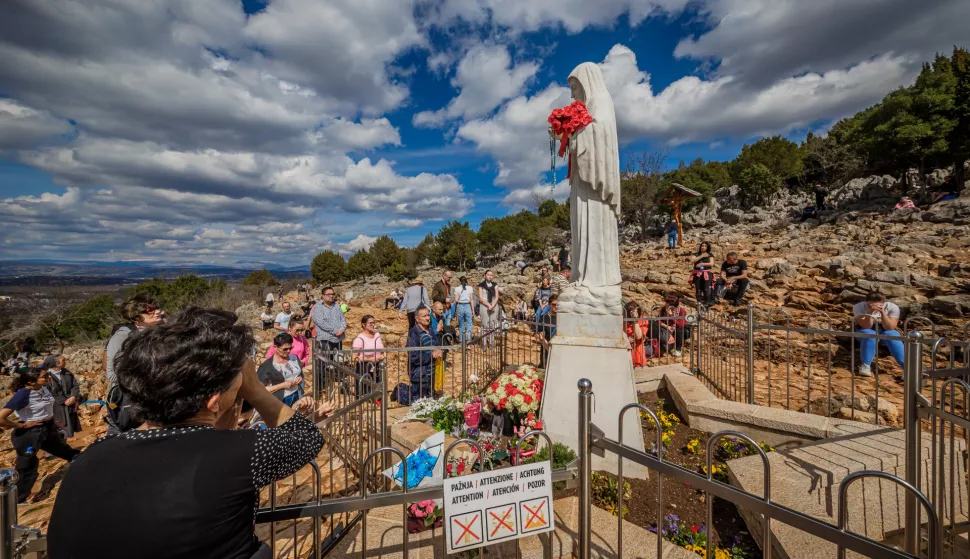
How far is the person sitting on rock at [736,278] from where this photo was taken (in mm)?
10445

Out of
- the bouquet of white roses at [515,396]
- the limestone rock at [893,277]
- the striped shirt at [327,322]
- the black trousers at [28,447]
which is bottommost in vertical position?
the black trousers at [28,447]

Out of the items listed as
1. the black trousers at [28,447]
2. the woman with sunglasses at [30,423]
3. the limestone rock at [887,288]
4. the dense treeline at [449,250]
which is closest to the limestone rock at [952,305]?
the limestone rock at [887,288]

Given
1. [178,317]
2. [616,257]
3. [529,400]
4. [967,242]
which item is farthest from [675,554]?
[967,242]

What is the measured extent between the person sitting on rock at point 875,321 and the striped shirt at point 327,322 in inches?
315

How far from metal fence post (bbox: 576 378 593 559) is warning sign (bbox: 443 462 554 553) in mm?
247

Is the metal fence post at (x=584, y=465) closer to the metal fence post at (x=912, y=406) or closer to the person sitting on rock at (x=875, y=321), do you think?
the metal fence post at (x=912, y=406)

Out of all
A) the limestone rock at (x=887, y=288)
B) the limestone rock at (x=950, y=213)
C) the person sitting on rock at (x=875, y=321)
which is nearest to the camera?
the person sitting on rock at (x=875, y=321)

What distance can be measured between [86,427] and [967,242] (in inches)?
840

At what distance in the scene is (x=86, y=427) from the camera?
729 centimetres

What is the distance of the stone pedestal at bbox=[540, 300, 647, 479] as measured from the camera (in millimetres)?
3691

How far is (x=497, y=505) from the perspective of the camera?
180 cm

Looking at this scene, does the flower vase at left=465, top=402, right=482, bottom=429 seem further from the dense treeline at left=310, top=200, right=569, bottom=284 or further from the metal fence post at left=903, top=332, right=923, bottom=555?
the dense treeline at left=310, top=200, right=569, bottom=284

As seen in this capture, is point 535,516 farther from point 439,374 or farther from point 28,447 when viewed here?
point 28,447

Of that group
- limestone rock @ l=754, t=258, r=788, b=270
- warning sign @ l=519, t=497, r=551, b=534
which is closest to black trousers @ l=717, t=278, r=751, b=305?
limestone rock @ l=754, t=258, r=788, b=270
